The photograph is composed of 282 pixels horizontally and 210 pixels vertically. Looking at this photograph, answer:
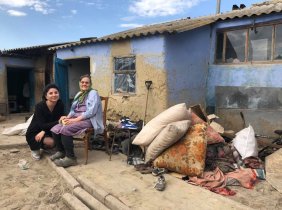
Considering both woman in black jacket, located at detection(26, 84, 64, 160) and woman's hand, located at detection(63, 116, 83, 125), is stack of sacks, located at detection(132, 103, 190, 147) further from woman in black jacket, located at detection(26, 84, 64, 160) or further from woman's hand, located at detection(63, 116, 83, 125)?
woman in black jacket, located at detection(26, 84, 64, 160)

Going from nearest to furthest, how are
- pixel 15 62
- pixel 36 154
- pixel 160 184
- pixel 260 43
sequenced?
pixel 160 184
pixel 36 154
pixel 260 43
pixel 15 62

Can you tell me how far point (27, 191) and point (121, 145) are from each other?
90.3 inches

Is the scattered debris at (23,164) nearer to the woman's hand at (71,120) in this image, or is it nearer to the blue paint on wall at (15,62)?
the woman's hand at (71,120)

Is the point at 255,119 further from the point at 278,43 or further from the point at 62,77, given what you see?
the point at 62,77

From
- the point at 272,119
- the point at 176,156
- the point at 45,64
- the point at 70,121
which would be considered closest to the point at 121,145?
the point at 70,121

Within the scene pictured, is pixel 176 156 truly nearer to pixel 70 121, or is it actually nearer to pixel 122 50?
pixel 70 121

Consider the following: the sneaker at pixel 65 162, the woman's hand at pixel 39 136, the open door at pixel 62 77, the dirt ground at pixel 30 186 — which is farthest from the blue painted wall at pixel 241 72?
the open door at pixel 62 77

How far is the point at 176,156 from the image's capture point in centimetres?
480

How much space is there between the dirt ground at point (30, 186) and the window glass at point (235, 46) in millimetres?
5003

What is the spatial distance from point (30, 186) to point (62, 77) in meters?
6.99

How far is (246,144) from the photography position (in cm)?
552

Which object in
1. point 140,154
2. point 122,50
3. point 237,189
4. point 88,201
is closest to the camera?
point 88,201

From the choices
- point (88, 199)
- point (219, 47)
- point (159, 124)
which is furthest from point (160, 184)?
point (219, 47)

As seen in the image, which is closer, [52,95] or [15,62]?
[52,95]
